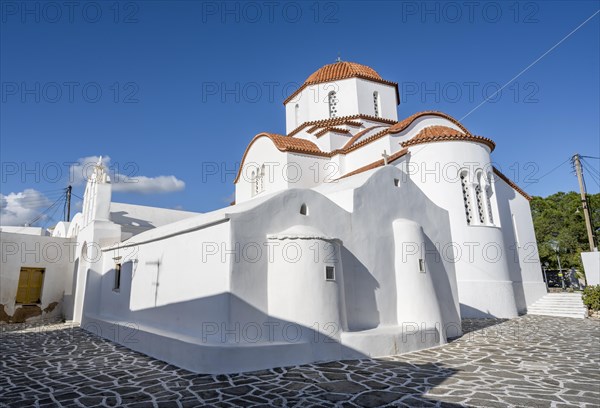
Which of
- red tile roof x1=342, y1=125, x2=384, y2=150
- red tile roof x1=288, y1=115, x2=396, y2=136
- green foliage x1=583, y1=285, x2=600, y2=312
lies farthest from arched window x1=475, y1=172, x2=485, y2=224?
red tile roof x1=288, y1=115, x2=396, y2=136

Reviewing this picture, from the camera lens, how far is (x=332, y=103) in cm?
1681

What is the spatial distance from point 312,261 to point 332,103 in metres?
12.0

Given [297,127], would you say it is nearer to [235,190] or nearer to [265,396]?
[235,190]

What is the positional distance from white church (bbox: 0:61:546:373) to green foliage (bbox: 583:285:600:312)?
82.3 inches

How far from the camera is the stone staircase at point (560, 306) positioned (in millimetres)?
13016

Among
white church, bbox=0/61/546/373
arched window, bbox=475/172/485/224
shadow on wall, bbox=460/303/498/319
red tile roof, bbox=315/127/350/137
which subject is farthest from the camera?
red tile roof, bbox=315/127/350/137

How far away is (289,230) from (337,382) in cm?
264

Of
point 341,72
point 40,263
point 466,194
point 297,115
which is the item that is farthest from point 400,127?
point 40,263

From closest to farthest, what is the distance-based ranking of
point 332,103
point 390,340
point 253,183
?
1. point 390,340
2. point 253,183
3. point 332,103

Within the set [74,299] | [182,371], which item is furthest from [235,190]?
[182,371]

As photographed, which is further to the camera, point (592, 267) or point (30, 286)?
point (592, 267)

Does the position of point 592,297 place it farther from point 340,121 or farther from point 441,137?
point 340,121

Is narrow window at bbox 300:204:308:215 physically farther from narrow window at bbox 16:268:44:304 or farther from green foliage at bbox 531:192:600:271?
green foliage at bbox 531:192:600:271

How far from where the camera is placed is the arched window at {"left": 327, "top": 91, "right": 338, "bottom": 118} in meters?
16.6
